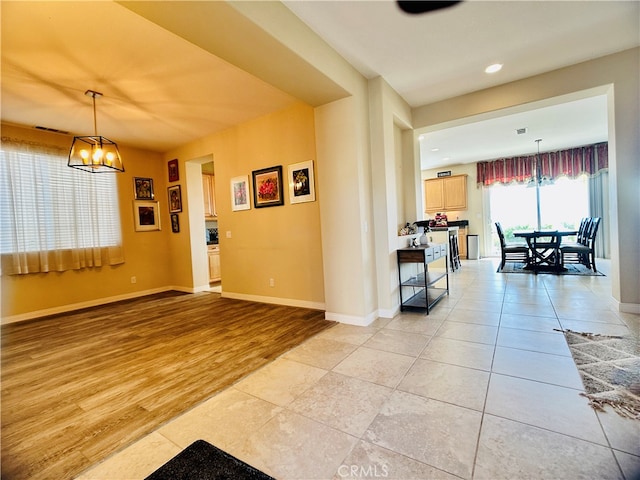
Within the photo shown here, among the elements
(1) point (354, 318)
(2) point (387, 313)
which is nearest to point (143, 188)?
(1) point (354, 318)

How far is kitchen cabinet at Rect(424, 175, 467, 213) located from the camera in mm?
8109

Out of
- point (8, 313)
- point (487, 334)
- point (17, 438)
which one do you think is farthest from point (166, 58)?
point (8, 313)

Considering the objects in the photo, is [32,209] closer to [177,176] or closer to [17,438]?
[177,176]

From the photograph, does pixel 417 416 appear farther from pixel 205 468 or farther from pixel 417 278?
pixel 417 278

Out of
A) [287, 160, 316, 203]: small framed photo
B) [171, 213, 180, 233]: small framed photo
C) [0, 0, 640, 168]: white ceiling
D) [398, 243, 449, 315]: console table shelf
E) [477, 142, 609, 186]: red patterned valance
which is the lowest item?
[398, 243, 449, 315]: console table shelf

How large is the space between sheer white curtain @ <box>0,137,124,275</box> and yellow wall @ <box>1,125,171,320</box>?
14cm

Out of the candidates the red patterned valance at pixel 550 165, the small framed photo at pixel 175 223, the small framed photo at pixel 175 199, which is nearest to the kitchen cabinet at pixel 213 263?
the small framed photo at pixel 175 223

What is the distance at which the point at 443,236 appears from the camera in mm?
5625

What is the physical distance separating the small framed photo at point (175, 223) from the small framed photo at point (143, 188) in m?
0.58

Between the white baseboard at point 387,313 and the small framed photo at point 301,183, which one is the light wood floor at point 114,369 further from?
the small framed photo at point 301,183

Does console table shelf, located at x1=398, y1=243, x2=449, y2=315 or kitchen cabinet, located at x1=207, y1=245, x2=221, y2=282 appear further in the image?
kitchen cabinet, located at x1=207, y1=245, x2=221, y2=282

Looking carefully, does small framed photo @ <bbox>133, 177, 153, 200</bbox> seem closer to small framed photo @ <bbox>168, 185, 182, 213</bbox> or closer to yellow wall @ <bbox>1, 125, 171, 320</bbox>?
yellow wall @ <bbox>1, 125, 171, 320</bbox>

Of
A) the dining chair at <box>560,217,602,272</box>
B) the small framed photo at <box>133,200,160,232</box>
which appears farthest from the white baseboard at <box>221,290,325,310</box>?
the dining chair at <box>560,217,602,272</box>

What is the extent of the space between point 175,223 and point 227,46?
14.5 feet
